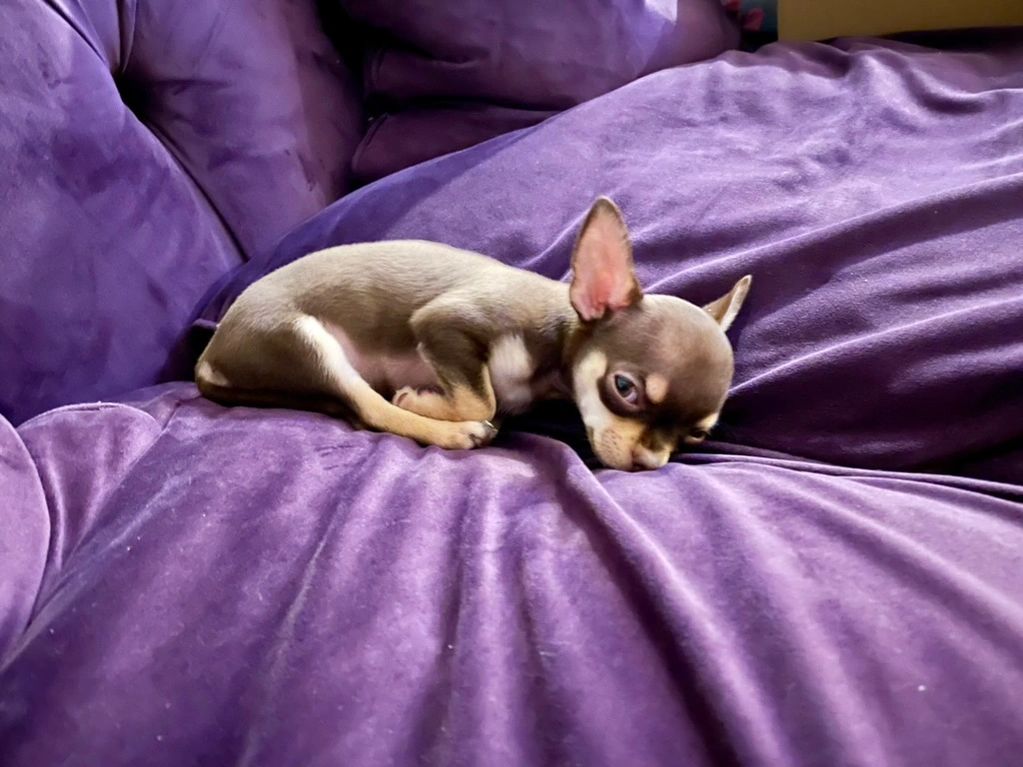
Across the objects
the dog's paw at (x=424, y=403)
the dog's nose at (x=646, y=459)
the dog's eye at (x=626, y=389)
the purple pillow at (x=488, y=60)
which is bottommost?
the dog's paw at (x=424, y=403)

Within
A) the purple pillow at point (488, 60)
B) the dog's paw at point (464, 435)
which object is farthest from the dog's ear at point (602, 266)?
the purple pillow at point (488, 60)

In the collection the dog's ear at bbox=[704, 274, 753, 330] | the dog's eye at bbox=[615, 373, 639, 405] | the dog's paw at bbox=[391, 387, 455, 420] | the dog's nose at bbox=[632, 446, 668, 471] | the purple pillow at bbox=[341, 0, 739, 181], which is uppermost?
the purple pillow at bbox=[341, 0, 739, 181]

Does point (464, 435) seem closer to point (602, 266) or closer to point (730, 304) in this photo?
point (602, 266)

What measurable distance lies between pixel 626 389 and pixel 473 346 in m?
0.24

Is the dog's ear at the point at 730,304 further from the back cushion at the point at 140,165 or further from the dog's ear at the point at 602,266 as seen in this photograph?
the back cushion at the point at 140,165

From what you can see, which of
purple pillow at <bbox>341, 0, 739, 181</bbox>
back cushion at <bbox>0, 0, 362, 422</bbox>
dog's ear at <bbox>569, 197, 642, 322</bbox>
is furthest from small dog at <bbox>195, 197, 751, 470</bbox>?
purple pillow at <bbox>341, 0, 739, 181</bbox>

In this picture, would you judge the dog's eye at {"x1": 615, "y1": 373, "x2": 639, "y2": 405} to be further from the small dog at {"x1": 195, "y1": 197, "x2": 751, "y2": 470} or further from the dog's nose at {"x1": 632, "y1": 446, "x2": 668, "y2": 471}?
the dog's nose at {"x1": 632, "y1": 446, "x2": 668, "y2": 471}

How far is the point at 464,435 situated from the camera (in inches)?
45.8

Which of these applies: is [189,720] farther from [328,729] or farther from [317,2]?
[317,2]

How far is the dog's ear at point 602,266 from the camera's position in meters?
1.14

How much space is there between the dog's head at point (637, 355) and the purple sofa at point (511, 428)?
5 cm

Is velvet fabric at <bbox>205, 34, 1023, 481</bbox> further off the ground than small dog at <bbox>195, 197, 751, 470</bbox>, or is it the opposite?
velvet fabric at <bbox>205, 34, 1023, 481</bbox>

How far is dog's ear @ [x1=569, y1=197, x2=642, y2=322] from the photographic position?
114 cm

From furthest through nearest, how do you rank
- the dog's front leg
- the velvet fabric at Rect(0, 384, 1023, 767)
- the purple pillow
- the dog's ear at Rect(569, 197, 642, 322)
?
the purple pillow
the dog's front leg
the dog's ear at Rect(569, 197, 642, 322)
the velvet fabric at Rect(0, 384, 1023, 767)
